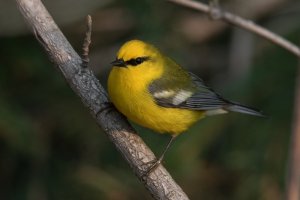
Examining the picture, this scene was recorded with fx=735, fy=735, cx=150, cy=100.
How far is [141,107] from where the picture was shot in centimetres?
400

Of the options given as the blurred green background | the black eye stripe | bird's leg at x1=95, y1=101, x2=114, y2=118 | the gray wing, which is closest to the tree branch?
bird's leg at x1=95, y1=101, x2=114, y2=118

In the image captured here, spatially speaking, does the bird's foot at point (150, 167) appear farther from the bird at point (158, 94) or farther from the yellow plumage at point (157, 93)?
the yellow plumage at point (157, 93)

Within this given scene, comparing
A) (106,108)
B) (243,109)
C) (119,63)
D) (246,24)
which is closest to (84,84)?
(106,108)

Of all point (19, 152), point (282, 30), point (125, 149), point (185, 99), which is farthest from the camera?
point (282, 30)

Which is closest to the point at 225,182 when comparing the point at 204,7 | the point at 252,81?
the point at 252,81

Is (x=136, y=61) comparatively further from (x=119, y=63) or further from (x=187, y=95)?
(x=187, y=95)

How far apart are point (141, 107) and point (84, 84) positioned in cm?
46

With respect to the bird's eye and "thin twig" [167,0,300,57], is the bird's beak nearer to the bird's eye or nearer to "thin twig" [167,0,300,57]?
the bird's eye

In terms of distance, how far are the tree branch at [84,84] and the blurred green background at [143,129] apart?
0.83 metres

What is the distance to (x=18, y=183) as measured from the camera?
5.20 metres

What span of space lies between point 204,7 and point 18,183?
2.11 meters

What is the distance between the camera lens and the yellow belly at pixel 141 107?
12.8 ft

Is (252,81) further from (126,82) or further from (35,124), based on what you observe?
(35,124)

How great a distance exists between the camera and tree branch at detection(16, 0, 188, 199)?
11.6 feet
